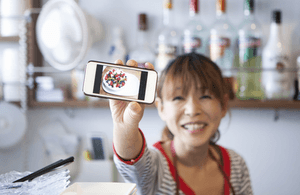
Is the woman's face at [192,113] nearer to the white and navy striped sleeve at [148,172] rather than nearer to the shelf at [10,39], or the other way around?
the white and navy striped sleeve at [148,172]

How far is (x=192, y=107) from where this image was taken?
0.57m

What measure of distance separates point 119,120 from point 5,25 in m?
0.82

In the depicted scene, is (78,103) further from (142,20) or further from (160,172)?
(160,172)

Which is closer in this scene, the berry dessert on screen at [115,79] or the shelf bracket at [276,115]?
the berry dessert on screen at [115,79]

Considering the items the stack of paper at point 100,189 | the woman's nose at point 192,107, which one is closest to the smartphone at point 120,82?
the stack of paper at point 100,189

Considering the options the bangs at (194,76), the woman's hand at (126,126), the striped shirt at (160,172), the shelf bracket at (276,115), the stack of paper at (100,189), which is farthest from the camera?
the shelf bracket at (276,115)

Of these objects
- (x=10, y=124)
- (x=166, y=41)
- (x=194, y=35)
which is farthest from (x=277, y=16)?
(x=10, y=124)

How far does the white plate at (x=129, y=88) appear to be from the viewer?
1.15 feet

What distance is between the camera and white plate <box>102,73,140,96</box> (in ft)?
1.15

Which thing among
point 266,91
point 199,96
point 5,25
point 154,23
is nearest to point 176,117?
point 199,96

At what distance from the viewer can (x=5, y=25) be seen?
971 millimetres

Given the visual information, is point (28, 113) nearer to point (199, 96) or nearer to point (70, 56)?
point (70, 56)

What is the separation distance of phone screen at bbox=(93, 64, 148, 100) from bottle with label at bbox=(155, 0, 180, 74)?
1.81ft

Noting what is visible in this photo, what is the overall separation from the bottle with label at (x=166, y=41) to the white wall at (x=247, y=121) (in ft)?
0.12
